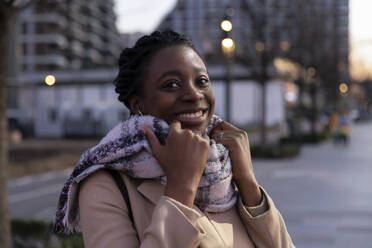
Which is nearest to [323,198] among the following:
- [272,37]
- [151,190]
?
[151,190]

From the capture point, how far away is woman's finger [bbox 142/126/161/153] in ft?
4.89

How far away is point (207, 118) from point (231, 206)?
11.7 inches

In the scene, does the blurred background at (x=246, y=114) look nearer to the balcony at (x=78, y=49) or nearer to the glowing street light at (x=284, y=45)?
the glowing street light at (x=284, y=45)

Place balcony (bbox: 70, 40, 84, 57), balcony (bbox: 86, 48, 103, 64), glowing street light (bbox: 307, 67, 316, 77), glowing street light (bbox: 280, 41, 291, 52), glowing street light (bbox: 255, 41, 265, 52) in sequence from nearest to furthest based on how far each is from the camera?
glowing street light (bbox: 255, 41, 265, 52), glowing street light (bbox: 280, 41, 291, 52), glowing street light (bbox: 307, 67, 316, 77), balcony (bbox: 70, 40, 84, 57), balcony (bbox: 86, 48, 103, 64)

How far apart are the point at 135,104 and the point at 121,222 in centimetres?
42

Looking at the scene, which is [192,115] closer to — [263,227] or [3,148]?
[263,227]

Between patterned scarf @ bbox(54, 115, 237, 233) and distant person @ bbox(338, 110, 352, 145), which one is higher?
patterned scarf @ bbox(54, 115, 237, 233)

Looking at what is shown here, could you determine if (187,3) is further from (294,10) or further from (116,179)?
(116,179)

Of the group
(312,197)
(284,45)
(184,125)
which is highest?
(184,125)

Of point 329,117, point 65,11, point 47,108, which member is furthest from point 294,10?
point 65,11

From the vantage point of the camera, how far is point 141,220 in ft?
4.92

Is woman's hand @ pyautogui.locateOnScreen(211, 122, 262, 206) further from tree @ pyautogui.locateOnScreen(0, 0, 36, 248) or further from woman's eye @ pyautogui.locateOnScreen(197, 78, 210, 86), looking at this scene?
tree @ pyautogui.locateOnScreen(0, 0, 36, 248)

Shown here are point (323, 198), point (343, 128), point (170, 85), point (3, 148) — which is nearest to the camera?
point (170, 85)

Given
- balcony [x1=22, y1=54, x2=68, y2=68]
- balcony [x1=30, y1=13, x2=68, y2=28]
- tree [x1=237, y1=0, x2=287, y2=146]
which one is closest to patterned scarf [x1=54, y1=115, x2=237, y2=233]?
balcony [x1=30, y1=13, x2=68, y2=28]
